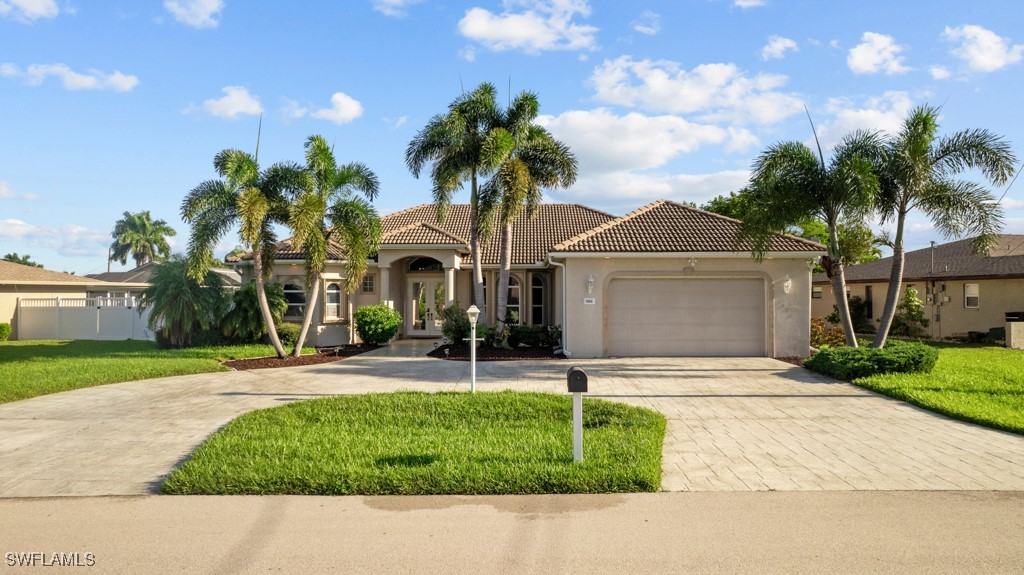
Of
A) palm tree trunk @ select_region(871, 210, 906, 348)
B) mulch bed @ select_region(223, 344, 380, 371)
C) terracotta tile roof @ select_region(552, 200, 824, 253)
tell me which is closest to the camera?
palm tree trunk @ select_region(871, 210, 906, 348)

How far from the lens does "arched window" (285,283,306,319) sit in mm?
21109

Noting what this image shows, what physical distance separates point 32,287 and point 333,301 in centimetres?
1421

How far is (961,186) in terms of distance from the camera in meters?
14.6

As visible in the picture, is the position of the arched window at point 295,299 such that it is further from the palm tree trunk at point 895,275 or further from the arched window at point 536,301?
the palm tree trunk at point 895,275

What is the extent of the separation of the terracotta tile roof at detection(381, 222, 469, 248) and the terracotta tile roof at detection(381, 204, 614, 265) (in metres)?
0.96

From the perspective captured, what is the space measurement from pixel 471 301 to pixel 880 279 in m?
16.7

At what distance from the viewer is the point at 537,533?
505 cm

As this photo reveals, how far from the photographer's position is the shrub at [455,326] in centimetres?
1884

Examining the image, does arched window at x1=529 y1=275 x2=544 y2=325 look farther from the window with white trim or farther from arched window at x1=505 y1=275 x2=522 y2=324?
the window with white trim

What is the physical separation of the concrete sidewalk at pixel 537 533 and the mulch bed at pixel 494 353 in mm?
11209

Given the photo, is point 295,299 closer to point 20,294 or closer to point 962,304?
point 20,294

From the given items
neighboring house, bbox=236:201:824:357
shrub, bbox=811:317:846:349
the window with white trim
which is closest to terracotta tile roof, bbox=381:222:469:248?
neighboring house, bbox=236:201:824:357

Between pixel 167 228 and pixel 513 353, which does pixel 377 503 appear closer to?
pixel 513 353

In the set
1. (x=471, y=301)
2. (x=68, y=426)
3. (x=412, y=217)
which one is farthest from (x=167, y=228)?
(x=68, y=426)
